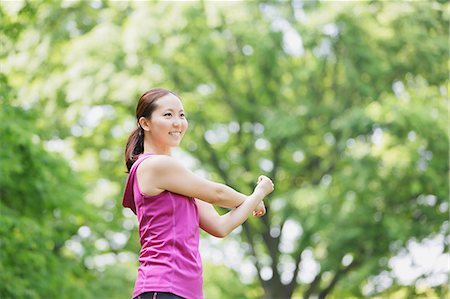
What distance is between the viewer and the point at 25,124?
10.1 m

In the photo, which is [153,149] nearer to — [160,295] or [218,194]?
[218,194]

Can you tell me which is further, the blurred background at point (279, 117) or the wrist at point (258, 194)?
the blurred background at point (279, 117)

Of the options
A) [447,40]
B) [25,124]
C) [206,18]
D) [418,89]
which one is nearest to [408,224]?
[418,89]

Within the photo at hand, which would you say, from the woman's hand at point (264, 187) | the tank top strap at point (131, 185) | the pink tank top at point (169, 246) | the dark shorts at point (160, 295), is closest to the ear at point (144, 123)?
the tank top strap at point (131, 185)

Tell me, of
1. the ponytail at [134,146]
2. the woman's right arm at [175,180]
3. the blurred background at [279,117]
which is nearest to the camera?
the woman's right arm at [175,180]

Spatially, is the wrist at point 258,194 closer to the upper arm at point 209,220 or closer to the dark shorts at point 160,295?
the upper arm at point 209,220

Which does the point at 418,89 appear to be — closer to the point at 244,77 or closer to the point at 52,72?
the point at 244,77

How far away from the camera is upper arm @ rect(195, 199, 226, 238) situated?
9.66 ft

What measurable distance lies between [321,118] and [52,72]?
5.12m

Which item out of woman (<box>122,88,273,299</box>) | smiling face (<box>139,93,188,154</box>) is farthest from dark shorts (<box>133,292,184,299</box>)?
smiling face (<box>139,93,188,154</box>)

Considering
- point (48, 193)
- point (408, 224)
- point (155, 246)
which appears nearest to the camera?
point (155, 246)

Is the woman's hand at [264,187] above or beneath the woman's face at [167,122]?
beneath

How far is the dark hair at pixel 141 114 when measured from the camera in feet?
9.86

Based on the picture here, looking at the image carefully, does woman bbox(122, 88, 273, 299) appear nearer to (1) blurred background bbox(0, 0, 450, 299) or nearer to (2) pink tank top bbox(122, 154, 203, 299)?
(2) pink tank top bbox(122, 154, 203, 299)
